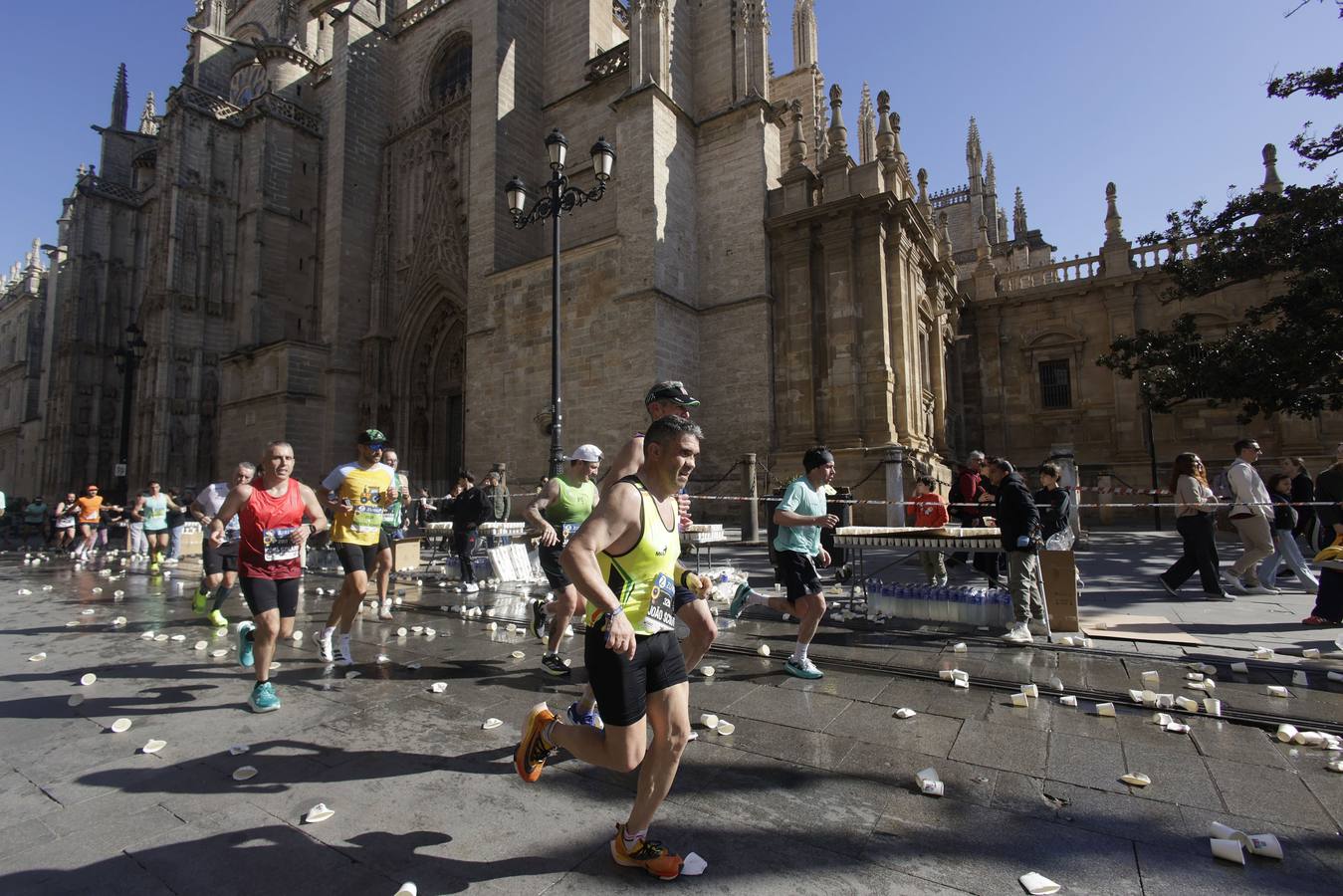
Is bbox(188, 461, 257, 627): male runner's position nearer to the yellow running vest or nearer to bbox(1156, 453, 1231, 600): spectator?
the yellow running vest

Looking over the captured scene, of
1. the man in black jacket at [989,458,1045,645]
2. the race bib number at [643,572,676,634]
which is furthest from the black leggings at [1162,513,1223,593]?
the race bib number at [643,572,676,634]

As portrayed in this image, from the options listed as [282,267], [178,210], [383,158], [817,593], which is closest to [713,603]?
[817,593]

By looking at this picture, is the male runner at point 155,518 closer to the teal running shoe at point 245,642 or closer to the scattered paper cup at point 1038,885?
the teal running shoe at point 245,642

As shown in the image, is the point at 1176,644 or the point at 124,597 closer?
the point at 1176,644

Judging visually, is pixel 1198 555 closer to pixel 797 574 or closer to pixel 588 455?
pixel 797 574

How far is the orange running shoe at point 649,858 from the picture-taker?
2.19 metres

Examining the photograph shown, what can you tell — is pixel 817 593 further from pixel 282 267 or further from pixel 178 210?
pixel 178 210

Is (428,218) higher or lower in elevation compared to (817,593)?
higher

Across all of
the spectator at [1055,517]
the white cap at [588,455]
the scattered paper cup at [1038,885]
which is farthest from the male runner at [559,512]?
the spectator at [1055,517]

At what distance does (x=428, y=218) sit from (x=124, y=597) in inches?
672

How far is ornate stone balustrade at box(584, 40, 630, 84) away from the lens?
1908cm

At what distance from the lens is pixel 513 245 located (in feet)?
63.3

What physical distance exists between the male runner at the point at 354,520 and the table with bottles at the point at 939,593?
4.33 m

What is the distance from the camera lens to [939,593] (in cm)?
645
